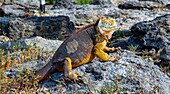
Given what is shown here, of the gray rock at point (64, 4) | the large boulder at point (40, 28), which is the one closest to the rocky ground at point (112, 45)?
the large boulder at point (40, 28)

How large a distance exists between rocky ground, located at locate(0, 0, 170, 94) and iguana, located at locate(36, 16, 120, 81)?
91 millimetres

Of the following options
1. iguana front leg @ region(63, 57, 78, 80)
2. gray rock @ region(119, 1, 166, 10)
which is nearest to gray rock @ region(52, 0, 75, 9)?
gray rock @ region(119, 1, 166, 10)

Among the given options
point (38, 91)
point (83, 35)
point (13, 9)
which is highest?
point (83, 35)

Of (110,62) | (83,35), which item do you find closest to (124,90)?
(110,62)

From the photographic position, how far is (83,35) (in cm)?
634

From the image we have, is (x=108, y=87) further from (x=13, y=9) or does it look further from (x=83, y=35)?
(x=13, y=9)

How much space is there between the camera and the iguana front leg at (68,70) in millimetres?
5822

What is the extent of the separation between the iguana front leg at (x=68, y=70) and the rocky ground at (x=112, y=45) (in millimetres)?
96

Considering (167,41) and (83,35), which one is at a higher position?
(83,35)

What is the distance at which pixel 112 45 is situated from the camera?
988 centimetres

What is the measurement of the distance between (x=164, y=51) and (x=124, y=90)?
2363 millimetres

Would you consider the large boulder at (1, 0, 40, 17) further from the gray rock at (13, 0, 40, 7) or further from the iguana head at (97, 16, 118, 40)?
the iguana head at (97, 16, 118, 40)

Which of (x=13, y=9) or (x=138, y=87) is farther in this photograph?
(x=13, y=9)

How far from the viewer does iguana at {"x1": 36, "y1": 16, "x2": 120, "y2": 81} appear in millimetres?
6121
